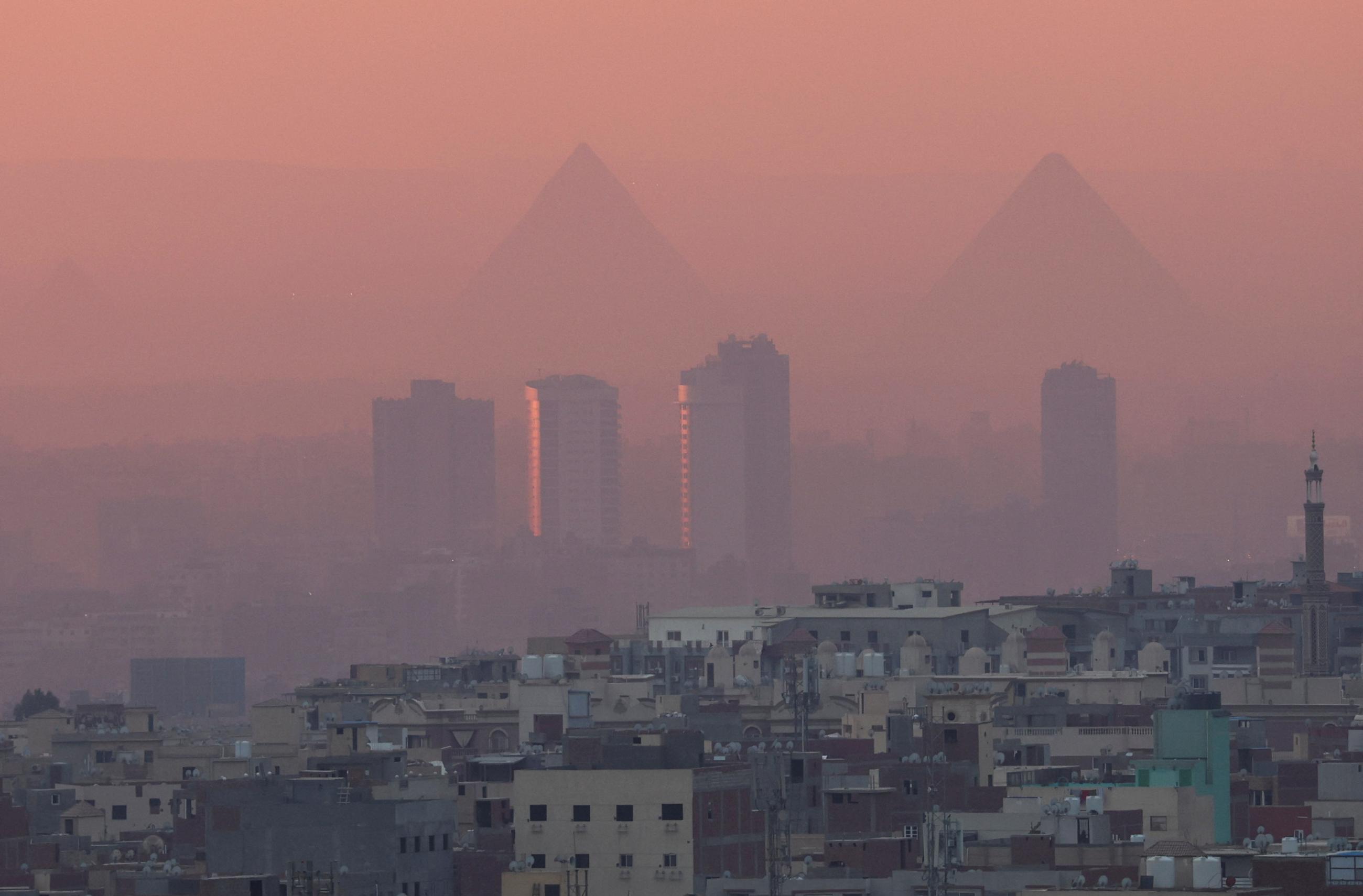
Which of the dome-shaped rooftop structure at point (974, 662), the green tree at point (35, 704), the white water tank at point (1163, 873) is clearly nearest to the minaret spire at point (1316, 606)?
the dome-shaped rooftop structure at point (974, 662)

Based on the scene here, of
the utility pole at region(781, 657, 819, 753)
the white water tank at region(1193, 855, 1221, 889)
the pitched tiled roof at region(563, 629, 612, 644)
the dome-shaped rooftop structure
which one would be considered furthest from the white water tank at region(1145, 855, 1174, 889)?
the pitched tiled roof at region(563, 629, 612, 644)

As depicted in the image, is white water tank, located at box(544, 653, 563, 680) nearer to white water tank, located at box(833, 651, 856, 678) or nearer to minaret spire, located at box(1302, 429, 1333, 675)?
white water tank, located at box(833, 651, 856, 678)

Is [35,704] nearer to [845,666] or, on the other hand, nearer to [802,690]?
[845,666]

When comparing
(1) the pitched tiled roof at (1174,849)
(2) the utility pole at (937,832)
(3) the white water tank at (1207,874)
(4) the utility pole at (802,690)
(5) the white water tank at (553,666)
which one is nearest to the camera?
(3) the white water tank at (1207,874)

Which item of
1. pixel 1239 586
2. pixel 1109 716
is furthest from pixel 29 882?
pixel 1239 586

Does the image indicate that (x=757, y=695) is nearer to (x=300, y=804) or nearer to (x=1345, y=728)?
(x=1345, y=728)

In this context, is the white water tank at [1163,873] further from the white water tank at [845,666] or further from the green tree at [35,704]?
the green tree at [35,704]
